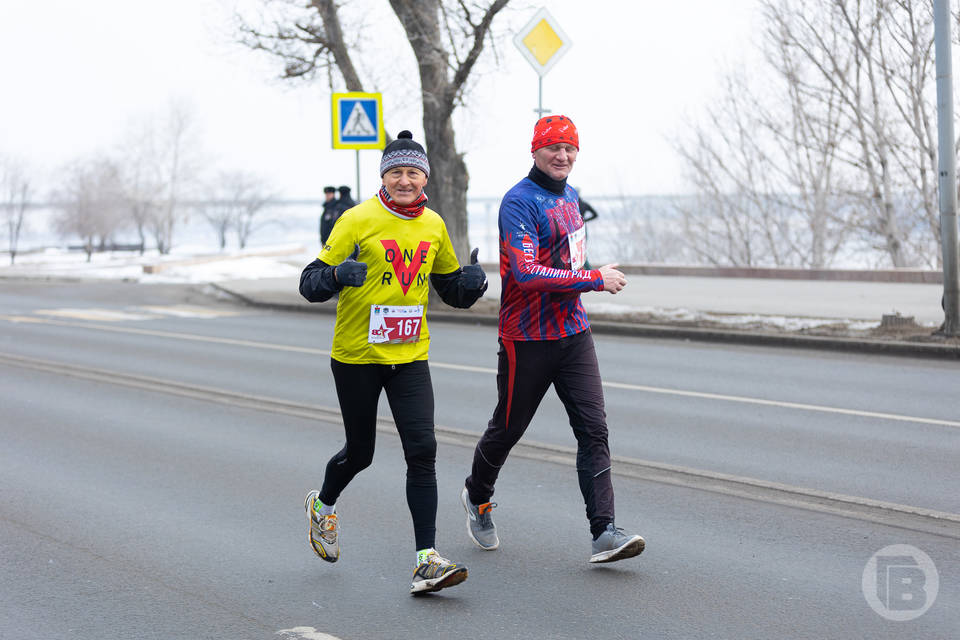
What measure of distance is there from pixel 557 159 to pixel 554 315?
27.9 inches

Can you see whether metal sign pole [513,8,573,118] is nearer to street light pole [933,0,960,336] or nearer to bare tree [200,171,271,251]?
Result: street light pole [933,0,960,336]

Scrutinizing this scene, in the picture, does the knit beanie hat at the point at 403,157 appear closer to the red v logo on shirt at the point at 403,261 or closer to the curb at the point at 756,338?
the red v logo on shirt at the point at 403,261

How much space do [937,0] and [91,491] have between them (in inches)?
392

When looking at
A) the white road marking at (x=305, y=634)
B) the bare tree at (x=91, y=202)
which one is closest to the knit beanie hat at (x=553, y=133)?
the white road marking at (x=305, y=634)

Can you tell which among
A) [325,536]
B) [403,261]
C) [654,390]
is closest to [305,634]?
[325,536]

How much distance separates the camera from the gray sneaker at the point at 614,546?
4.88 metres

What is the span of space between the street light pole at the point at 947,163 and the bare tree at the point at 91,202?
151ft

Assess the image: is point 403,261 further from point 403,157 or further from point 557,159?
point 557,159

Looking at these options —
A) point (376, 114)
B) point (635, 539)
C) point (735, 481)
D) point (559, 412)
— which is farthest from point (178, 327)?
point (635, 539)

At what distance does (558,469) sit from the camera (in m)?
6.95

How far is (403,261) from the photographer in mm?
4699

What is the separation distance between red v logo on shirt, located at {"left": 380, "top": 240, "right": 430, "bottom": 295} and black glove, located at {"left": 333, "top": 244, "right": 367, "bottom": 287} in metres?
0.22

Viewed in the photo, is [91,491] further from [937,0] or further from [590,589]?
[937,0]

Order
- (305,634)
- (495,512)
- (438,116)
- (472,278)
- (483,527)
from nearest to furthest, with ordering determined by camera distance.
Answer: (305,634) → (472,278) → (483,527) → (495,512) → (438,116)
